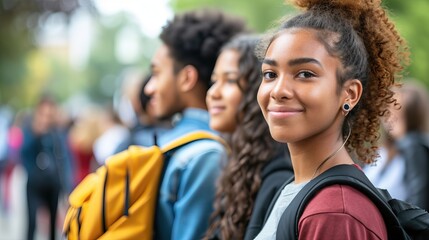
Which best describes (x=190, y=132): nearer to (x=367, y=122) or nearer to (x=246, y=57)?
(x=246, y=57)

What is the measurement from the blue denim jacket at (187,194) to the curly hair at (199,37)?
0.64m

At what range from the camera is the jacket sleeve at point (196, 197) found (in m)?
3.38

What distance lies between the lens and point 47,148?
954cm

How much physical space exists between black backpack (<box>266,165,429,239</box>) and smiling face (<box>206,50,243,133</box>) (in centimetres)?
130

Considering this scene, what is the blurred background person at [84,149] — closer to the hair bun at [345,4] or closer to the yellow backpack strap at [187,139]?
the yellow backpack strap at [187,139]

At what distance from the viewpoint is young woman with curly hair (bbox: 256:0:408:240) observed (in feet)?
7.47

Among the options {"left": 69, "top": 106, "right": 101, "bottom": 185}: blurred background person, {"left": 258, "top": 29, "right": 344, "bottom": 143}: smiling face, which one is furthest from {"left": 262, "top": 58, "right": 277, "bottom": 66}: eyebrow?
{"left": 69, "top": 106, "right": 101, "bottom": 185}: blurred background person

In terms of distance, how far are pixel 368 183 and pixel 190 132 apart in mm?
1718

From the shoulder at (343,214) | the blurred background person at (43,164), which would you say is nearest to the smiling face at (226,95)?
the shoulder at (343,214)

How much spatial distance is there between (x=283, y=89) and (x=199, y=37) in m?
1.85

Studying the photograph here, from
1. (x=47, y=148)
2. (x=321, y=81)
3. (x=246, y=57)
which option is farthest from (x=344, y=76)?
(x=47, y=148)

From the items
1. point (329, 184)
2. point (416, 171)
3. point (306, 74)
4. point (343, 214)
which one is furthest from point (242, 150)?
point (416, 171)

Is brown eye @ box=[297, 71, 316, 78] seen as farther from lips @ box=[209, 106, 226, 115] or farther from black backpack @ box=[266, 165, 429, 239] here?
lips @ box=[209, 106, 226, 115]

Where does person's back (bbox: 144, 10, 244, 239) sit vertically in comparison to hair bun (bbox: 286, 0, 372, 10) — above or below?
below
